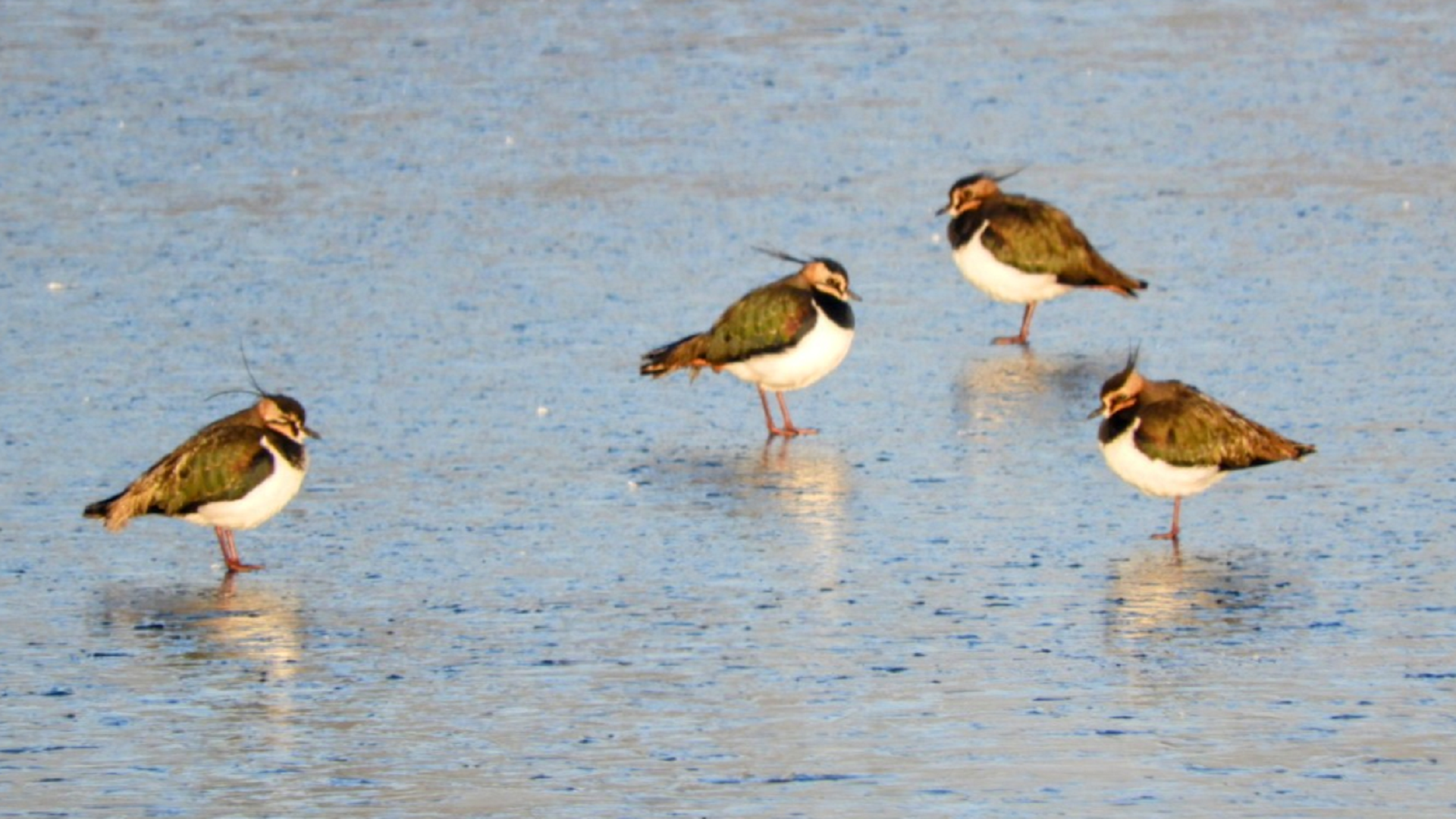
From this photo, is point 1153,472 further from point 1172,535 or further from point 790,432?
point 790,432

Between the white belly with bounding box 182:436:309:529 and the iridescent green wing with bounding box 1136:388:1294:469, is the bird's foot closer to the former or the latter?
the iridescent green wing with bounding box 1136:388:1294:469

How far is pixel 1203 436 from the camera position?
1005 cm

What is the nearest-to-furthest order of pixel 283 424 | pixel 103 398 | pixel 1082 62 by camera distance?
pixel 283 424 → pixel 103 398 → pixel 1082 62

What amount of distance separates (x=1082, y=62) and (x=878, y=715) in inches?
514

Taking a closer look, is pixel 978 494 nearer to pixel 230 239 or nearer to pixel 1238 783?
pixel 1238 783

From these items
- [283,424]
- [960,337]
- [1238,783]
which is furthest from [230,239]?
[1238,783]

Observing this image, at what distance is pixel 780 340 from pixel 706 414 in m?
0.63

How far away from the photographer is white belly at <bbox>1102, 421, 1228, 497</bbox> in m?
10.0

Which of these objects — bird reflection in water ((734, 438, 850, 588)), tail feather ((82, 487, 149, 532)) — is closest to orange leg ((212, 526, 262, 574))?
tail feather ((82, 487, 149, 532))

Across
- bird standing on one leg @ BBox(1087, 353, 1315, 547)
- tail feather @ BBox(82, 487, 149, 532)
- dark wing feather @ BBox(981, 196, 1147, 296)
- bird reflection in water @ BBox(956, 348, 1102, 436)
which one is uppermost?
bird standing on one leg @ BBox(1087, 353, 1315, 547)

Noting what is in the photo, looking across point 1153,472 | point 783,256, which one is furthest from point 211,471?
point 783,256

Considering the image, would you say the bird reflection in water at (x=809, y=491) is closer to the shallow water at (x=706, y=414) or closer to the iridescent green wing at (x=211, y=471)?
the shallow water at (x=706, y=414)

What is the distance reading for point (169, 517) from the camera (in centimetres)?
1046

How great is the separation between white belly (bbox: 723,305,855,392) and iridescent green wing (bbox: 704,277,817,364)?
0.13 ft
